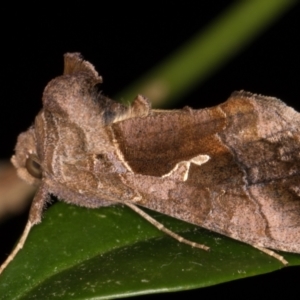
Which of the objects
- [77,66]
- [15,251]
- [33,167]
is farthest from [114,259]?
[77,66]

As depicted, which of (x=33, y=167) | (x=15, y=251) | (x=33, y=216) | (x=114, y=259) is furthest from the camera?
(x=33, y=167)

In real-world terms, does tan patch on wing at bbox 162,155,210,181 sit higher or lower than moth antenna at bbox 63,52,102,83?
lower

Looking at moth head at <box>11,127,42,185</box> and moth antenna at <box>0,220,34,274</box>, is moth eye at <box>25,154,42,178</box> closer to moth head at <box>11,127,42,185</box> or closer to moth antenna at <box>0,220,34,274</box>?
moth head at <box>11,127,42,185</box>

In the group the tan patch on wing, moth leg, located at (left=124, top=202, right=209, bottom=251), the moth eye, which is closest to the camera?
moth leg, located at (left=124, top=202, right=209, bottom=251)

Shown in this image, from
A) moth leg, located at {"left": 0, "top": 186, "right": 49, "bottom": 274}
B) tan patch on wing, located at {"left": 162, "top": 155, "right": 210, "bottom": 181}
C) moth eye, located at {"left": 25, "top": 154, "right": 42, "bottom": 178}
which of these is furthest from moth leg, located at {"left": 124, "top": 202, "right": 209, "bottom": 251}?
moth eye, located at {"left": 25, "top": 154, "right": 42, "bottom": 178}

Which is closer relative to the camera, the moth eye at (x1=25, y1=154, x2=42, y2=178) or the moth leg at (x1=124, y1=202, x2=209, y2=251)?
the moth leg at (x1=124, y1=202, x2=209, y2=251)

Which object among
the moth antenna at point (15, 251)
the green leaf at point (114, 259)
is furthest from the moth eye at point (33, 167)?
the moth antenna at point (15, 251)

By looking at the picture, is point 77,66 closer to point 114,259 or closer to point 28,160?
point 28,160

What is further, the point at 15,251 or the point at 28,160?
the point at 28,160
